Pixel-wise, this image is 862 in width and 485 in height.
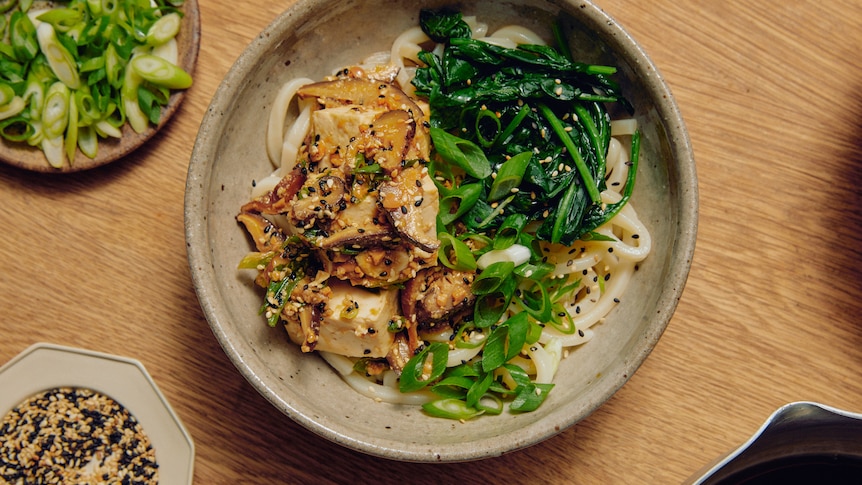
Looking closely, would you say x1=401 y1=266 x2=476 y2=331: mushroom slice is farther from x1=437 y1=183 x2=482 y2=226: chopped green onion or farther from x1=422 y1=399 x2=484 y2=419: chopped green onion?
x1=422 y1=399 x2=484 y2=419: chopped green onion

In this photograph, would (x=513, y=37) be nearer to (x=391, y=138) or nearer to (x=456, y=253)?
(x=391, y=138)

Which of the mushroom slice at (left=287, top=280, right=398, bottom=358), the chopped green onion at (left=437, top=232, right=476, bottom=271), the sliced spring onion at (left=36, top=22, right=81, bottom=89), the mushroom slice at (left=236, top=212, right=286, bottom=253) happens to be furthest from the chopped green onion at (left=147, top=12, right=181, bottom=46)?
the chopped green onion at (left=437, top=232, right=476, bottom=271)

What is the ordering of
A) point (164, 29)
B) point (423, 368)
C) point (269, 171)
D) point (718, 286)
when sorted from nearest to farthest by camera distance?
1. point (423, 368)
2. point (269, 171)
3. point (718, 286)
4. point (164, 29)

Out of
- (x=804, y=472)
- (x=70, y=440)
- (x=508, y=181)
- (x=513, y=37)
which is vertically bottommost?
(x=70, y=440)

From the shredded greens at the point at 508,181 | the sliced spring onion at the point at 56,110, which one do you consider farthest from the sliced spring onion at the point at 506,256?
the sliced spring onion at the point at 56,110

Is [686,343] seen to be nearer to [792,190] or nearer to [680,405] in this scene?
[680,405]

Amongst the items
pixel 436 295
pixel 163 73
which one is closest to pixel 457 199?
pixel 436 295
